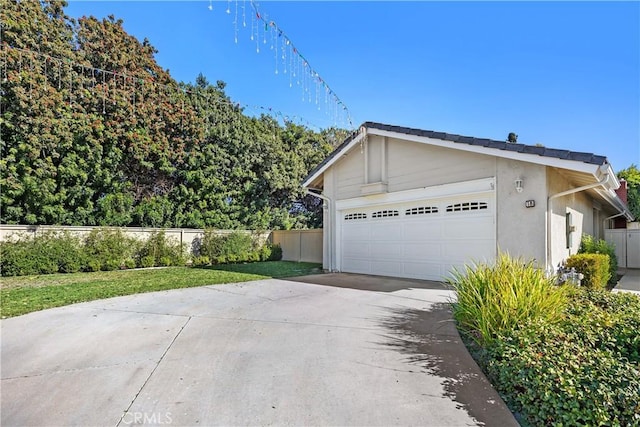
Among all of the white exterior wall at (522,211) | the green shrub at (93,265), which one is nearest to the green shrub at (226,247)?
the green shrub at (93,265)

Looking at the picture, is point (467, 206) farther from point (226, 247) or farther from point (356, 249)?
point (226, 247)

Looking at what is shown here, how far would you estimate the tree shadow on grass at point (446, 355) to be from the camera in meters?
2.91

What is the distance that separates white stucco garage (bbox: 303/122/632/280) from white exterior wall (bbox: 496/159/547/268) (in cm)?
2

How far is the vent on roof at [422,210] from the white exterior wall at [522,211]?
1810 mm

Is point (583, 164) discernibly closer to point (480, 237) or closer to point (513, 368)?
point (480, 237)

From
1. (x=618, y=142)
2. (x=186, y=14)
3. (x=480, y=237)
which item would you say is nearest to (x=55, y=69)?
(x=186, y=14)

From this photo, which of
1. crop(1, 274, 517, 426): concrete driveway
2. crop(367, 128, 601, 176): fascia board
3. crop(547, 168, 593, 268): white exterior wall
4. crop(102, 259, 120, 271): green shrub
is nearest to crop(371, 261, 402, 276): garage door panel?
crop(367, 128, 601, 176): fascia board

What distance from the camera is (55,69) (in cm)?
1454

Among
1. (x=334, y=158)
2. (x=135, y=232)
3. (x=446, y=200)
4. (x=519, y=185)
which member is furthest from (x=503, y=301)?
(x=135, y=232)

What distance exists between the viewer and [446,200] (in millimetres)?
9312

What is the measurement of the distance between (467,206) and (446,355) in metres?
5.66

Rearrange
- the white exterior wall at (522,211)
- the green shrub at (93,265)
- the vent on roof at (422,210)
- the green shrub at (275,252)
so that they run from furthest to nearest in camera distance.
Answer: the green shrub at (275,252) → the green shrub at (93,265) → the vent on roof at (422,210) → the white exterior wall at (522,211)

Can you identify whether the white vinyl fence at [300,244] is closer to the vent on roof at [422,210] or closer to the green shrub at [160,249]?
the green shrub at [160,249]

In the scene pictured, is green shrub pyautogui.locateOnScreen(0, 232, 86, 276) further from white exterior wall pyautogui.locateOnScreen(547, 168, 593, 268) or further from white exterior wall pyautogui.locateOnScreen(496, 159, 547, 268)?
white exterior wall pyautogui.locateOnScreen(547, 168, 593, 268)
